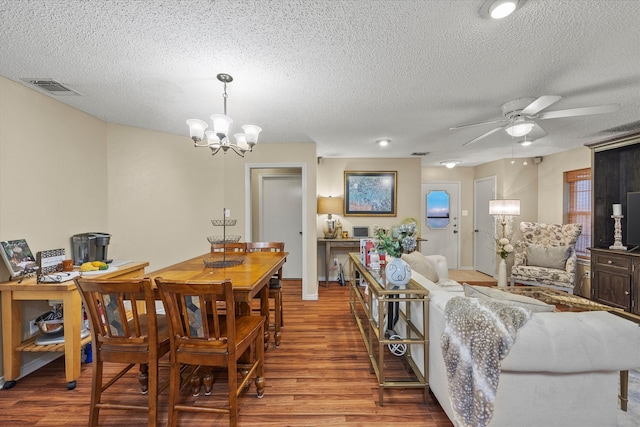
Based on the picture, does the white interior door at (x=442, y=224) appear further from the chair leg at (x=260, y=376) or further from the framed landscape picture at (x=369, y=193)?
the chair leg at (x=260, y=376)

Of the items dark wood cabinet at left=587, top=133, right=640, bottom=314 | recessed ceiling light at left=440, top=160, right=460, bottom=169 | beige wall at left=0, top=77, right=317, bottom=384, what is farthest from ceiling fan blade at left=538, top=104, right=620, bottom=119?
recessed ceiling light at left=440, top=160, right=460, bottom=169

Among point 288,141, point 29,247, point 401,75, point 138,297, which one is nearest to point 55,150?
point 29,247

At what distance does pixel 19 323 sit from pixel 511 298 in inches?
136

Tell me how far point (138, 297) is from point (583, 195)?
5.95m

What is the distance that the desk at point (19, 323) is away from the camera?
1910 mm

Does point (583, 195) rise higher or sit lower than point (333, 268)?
higher

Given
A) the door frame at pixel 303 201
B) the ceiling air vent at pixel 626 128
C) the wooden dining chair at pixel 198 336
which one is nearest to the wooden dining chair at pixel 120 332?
the wooden dining chair at pixel 198 336

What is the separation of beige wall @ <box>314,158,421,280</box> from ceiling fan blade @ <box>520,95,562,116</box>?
2734mm

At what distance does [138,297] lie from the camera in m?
1.50

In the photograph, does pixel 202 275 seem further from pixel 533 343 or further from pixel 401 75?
pixel 401 75

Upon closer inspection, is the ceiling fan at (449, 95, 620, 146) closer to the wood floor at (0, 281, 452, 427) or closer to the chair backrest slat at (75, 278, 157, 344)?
the wood floor at (0, 281, 452, 427)

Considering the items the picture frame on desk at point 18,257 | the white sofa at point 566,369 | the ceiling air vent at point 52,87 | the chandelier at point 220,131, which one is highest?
the ceiling air vent at point 52,87

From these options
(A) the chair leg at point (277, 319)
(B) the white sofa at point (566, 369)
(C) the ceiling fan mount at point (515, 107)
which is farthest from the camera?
(A) the chair leg at point (277, 319)

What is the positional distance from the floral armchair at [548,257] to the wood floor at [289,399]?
10.8 ft
